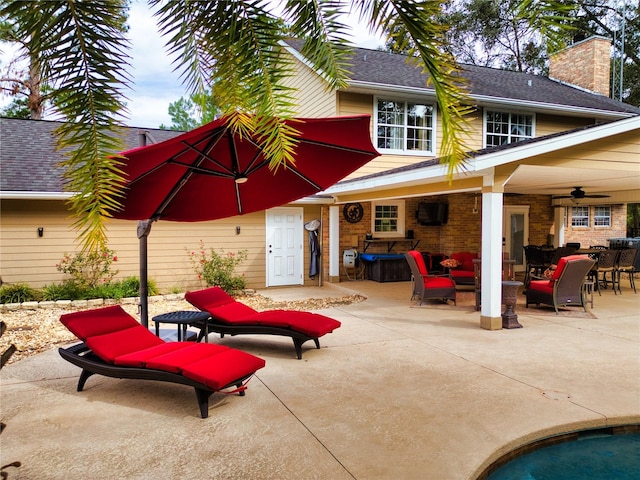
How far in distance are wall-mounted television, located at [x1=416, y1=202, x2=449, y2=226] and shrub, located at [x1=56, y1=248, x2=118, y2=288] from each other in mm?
8687

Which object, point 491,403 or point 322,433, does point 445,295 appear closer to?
point 491,403

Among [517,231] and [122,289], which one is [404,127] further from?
[122,289]

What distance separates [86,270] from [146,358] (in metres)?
7.06

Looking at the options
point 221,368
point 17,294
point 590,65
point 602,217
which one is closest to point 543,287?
point 221,368

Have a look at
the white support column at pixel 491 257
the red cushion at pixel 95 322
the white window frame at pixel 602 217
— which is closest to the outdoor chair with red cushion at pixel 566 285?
the white support column at pixel 491 257

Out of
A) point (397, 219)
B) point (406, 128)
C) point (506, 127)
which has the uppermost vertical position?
point (506, 127)

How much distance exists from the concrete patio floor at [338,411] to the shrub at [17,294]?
4023mm

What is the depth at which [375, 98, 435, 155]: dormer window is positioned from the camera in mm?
12469

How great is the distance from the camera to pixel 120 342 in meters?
4.72

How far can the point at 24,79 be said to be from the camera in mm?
1556

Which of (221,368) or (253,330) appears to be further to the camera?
(253,330)

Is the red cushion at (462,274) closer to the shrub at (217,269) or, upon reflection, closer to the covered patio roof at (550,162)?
the covered patio roof at (550,162)

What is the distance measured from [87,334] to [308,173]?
289cm

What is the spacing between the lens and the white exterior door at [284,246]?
40.4ft
